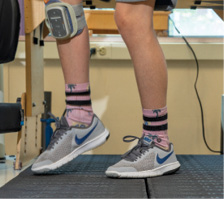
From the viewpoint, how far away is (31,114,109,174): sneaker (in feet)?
4.59

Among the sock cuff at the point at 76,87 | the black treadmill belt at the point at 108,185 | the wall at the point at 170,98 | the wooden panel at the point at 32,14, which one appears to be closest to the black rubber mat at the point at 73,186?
the black treadmill belt at the point at 108,185

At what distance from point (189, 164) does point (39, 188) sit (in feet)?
2.48

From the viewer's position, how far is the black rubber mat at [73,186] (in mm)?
1104

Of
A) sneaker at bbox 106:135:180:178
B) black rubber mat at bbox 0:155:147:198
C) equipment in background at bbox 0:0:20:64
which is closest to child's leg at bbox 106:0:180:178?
sneaker at bbox 106:135:180:178

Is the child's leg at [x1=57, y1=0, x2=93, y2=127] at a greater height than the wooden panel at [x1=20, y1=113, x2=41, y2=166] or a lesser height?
greater

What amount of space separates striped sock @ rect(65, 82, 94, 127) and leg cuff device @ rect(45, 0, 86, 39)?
179 millimetres

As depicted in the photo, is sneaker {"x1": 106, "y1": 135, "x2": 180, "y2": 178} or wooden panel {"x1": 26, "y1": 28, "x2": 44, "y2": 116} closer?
sneaker {"x1": 106, "y1": 135, "x2": 180, "y2": 178}

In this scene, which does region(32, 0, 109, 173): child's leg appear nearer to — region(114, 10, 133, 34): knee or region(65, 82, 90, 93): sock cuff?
region(65, 82, 90, 93): sock cuff

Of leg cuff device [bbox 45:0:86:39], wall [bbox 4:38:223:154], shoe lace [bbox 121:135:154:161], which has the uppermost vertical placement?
leg cuff device [bbox 45:0:86:39]

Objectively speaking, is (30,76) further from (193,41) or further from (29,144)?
(193,41)

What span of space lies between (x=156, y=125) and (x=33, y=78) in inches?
30.4

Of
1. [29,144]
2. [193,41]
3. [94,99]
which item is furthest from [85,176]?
[193,41]

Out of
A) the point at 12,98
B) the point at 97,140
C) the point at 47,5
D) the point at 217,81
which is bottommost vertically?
the point at 12,98

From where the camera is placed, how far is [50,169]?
1.39 m
